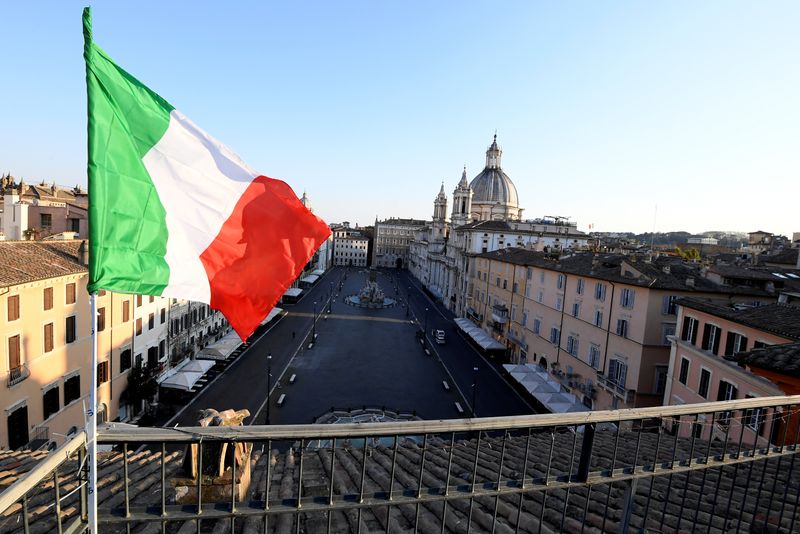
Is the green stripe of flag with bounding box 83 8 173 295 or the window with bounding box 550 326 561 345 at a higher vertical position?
the green stripe of flag with bounding box 83 8 173 295

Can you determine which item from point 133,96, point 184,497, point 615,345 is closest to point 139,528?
point 184,497

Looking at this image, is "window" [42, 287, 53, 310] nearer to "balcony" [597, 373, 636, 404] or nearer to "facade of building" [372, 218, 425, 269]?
"balcony" [597, 373, 636, 404]

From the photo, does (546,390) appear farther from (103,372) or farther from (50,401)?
(50,401)

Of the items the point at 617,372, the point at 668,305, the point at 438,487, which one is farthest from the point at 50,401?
the point at 668,305

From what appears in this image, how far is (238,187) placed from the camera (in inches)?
218

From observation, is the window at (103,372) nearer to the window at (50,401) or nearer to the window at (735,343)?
the window at (50,401)

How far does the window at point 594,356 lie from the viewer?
104 ft

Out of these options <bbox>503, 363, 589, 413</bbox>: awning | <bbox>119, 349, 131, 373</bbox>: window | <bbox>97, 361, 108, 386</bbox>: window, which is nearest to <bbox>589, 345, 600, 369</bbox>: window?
<bbox>503, 363, 589, 413</bbox>: awning

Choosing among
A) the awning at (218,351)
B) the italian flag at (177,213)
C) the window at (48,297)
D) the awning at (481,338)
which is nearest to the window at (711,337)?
the italian flag at (177,213)

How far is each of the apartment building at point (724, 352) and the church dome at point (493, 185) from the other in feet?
253

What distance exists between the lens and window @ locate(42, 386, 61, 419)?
20636mm

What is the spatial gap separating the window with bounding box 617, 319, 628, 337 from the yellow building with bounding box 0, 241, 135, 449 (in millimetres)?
28297

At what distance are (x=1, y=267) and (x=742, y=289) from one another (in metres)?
36.6

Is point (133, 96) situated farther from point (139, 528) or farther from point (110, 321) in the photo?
point (110, 321)
